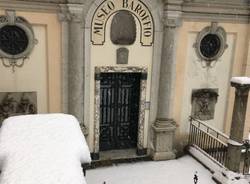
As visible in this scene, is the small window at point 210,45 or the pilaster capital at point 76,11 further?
the small window at point 210,45

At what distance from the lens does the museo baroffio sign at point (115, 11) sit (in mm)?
8984

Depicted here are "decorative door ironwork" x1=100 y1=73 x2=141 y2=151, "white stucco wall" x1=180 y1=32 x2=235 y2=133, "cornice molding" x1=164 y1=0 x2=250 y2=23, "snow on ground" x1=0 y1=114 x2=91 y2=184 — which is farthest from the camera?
"white stucco wall" x1=180 y1=32 x2=235 y2=133

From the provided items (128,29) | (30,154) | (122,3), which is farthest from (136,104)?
(30,154)

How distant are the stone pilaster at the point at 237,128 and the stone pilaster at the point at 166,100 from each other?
80.9 inches

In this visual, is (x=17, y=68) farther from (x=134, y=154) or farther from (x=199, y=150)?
(x=199, y=150)

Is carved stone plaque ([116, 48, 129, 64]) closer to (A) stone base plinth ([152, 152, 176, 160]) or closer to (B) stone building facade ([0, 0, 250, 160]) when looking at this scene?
(B) stone building facade ([0, 0, 250, 160])

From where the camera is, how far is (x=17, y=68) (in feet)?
28.5

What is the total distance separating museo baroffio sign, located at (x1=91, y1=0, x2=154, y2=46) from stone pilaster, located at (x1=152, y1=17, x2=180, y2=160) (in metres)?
0.51

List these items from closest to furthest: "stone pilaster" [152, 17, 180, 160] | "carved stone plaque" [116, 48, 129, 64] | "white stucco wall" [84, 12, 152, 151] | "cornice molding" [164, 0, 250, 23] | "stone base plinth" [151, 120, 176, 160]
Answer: "white stucco wall" [84, 12, 152, 151] < "carved stone plaque" [116, 48, 129, 64] < "cornice molding" [164, 0, 250, 23] < "stone pilaster" [152, 17, 180, 160] < "stone base plinth" [151, 120, 176, 160]

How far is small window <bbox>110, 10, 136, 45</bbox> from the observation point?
926 cm

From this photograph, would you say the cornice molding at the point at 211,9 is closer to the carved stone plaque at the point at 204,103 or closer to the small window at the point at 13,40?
the carved stone plaque at the point at 204,103

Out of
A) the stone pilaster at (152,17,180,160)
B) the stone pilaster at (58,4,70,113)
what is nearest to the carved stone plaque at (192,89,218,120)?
the stone pilaster at (152,17,180,160)

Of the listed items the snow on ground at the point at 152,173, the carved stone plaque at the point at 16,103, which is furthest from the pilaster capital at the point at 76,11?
the snow on ground at the point at 152,173

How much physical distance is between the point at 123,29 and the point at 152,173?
4.09m
